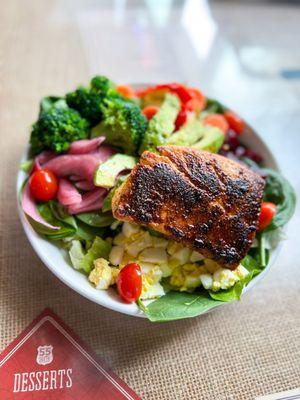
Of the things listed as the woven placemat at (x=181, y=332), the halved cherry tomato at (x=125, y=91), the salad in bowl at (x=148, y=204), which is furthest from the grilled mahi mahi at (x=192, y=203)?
the halved cherry tomato at (x=125, y=91)

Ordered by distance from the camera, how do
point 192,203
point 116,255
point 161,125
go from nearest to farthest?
point 192,203 < point 116,255 < point 161,125

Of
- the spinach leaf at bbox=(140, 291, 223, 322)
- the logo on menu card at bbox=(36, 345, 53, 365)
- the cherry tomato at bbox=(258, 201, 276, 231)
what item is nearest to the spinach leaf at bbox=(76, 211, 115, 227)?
the spinach leaf at bbox=(140, 291, 223, 322)

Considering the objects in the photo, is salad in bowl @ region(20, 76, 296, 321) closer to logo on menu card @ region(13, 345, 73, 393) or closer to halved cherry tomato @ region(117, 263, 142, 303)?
halved cherry tomato @ region(117, 263, 142, 303)

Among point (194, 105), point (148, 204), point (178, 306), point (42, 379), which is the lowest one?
point (42, 379)

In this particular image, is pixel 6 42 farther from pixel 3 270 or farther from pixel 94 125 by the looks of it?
pixel 3 270


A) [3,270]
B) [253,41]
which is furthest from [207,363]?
[253,41]

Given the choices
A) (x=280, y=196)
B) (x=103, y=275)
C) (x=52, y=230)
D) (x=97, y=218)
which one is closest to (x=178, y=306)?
(x=103, y=275)

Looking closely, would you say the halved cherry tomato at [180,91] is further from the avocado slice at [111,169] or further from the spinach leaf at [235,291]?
the spinach leaf at [235,291]

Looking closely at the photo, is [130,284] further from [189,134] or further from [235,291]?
[189,134]
